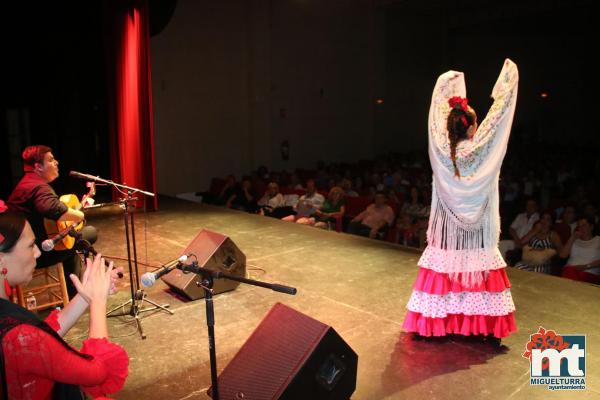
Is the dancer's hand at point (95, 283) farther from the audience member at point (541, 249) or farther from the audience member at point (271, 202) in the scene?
the audience member at point (271, 202)

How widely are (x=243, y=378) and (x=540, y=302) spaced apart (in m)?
2.66

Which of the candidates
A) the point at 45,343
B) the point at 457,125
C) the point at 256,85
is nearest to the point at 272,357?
the point at 45,343

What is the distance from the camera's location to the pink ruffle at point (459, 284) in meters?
3.19

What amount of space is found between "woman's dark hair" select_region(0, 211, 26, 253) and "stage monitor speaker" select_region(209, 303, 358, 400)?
1.27 meters

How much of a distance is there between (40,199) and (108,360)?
229cm

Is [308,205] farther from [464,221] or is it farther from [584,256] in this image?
[464,221]

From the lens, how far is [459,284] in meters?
3.19

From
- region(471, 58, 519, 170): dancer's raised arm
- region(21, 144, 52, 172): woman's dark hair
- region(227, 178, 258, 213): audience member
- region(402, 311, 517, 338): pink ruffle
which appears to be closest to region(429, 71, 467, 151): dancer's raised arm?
region(471, 58, 519, 170): dancer's raised arm

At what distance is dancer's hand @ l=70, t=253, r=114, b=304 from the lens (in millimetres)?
1687

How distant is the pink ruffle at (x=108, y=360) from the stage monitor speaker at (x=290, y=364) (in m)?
0.81

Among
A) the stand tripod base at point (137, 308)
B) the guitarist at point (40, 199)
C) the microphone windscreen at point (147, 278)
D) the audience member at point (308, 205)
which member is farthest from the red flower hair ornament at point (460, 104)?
the audience member at point (308, 205)

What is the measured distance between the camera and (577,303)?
410cm

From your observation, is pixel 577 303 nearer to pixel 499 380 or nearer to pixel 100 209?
pixel 499 380

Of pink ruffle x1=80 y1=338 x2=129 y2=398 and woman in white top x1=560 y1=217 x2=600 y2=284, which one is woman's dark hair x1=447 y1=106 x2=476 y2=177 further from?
woman in white top x1=560 y1=217 x2=600 y2=284
